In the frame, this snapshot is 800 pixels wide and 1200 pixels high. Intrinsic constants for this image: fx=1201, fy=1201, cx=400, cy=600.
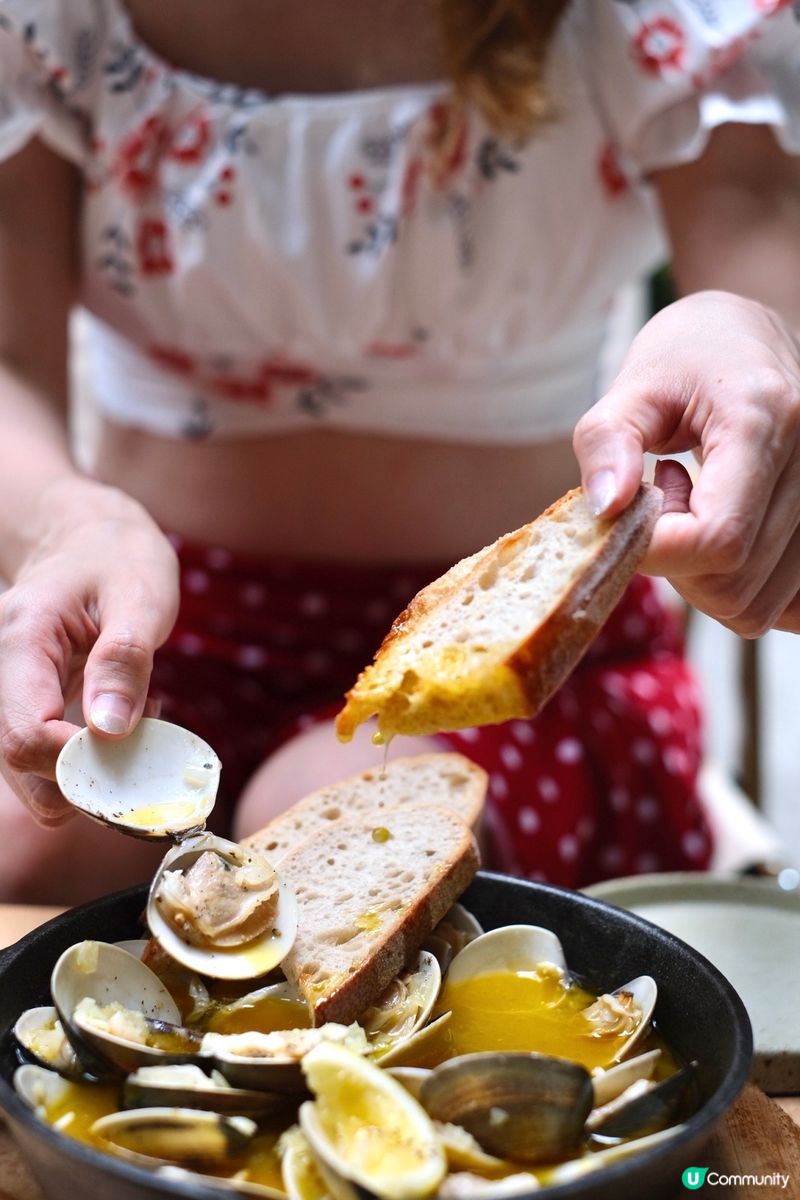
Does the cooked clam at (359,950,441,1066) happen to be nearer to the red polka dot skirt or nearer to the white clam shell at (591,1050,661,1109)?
the white clam shell at (591,1050,661,1109)

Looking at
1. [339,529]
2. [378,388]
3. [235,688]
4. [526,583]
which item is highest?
[526,583]

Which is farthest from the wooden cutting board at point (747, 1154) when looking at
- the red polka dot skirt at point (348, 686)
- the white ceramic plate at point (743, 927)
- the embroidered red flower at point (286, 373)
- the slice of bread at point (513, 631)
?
the embroidered red flower at point (286, 373)

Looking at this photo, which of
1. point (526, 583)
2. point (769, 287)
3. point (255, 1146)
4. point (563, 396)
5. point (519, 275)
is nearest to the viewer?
point (255, 1146)

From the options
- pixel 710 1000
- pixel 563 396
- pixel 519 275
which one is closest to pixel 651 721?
pixel 563 396

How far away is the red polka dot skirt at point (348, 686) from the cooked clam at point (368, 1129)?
777 millimetres

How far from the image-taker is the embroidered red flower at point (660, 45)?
1.33 meters

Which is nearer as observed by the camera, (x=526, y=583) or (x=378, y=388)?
(x=526, y=583)

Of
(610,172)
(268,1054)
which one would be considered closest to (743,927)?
(268,1054)

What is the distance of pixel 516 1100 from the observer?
0.67 meters

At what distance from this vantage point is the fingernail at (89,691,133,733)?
32.6 inches

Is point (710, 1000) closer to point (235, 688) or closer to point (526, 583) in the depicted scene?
point (526, 583)

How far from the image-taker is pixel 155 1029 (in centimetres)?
76

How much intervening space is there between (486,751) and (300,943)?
0.54 metres

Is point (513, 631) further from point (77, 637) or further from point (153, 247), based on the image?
point (153, 247)
